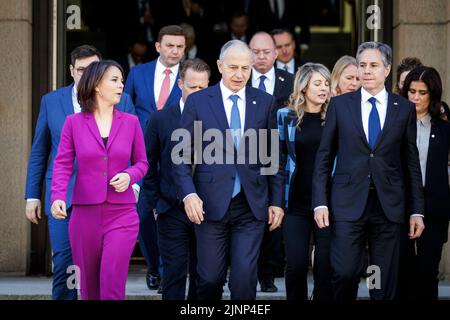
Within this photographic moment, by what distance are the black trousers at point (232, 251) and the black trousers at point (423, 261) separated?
135cm

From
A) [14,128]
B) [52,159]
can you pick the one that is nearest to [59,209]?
[52,159]

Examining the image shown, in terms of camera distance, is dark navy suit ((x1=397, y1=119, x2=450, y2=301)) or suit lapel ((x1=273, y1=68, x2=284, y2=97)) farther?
suit lapel ((x1=273, y1=68, x2=284, y2=97))

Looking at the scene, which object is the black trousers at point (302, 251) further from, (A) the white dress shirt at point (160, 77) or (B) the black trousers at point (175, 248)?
(A) the white dress shirt at point (160, 77)

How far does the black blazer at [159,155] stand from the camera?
9297 millimetres

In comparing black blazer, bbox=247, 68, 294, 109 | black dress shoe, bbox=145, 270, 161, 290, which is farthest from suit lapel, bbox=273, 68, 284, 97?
black dress shoe, bbox=145, 270, 161, 290

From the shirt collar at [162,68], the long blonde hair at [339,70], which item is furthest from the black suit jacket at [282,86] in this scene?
the long blonde hair at [339,70]

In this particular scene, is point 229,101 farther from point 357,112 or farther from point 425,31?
point 425,31

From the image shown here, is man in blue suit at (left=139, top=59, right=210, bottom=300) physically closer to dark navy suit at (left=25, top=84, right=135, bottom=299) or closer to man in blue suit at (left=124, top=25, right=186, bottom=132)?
dark navy suit at (left=25, top=84, right=135, bottom=299)

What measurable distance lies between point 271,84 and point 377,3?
1533mm

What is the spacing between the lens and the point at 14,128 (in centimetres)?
1141

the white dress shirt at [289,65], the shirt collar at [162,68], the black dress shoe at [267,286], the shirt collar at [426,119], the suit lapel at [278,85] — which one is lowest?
the black dress shoe at [267,286]

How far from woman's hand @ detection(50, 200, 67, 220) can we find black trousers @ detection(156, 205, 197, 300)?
51.1 inches

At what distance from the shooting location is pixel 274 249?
10.7 metres

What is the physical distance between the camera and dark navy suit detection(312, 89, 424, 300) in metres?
8.33
